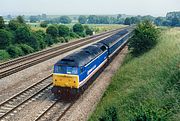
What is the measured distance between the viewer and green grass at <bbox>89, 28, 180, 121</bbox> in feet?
41.3

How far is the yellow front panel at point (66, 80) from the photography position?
2090 centimetres

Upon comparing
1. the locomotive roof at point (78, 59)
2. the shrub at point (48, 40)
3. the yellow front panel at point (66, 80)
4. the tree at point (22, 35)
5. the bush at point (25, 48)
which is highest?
the locomotive roof at point (78, 59)

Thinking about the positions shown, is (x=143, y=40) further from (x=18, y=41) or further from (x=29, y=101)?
(x=18, y=41)

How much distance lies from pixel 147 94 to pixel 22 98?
30.8ft

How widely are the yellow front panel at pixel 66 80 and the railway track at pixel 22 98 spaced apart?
213 centimetres

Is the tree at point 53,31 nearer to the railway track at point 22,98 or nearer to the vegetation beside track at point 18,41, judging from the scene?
the vegetation beside track at point 18,41

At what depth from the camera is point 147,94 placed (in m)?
17.1

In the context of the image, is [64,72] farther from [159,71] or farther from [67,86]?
[159,71]


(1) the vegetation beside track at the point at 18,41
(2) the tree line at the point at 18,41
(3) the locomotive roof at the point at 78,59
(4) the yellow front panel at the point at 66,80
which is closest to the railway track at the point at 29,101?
(4) the yellow front panel at the point at 66,80

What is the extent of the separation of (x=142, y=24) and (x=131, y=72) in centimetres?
1332

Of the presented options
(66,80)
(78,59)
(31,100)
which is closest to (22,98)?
(31,100)

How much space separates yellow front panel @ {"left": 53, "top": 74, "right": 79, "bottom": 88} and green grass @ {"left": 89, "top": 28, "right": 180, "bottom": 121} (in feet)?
7.96

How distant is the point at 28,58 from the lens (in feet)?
124

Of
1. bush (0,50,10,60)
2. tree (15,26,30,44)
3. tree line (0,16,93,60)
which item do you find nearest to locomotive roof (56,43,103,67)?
bush (0,50,10,60)
